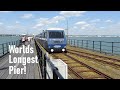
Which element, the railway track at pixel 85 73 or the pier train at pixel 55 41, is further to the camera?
the pier train at pixel 55 41

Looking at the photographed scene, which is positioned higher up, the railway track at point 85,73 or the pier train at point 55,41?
the pier train at point 55,41

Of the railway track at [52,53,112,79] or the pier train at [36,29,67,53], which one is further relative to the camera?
the pier train at [36,29,67,53]

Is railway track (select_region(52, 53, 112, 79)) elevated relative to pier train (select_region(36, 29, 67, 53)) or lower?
lower

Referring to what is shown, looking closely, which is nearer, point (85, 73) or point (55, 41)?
point (85, 73)

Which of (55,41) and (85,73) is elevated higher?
(55,41)
